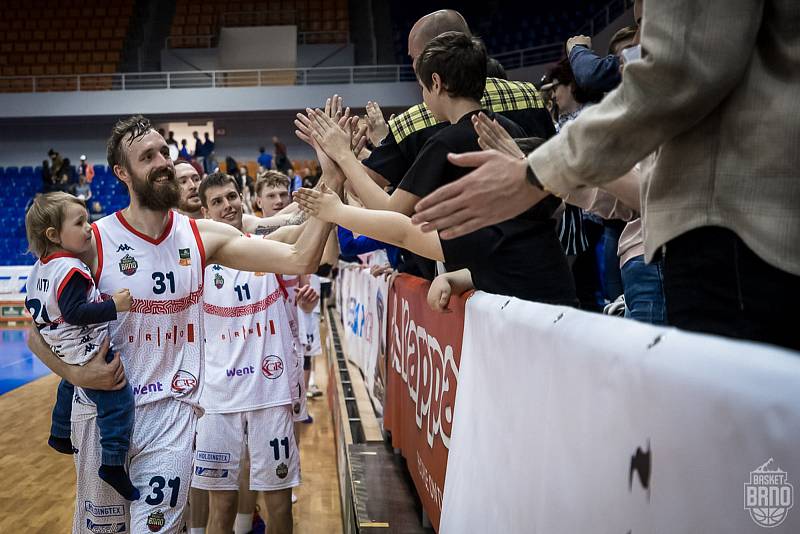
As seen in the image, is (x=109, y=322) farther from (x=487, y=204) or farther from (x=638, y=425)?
(x=638, y=425)

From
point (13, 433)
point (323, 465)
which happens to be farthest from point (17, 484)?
point (323, 465)

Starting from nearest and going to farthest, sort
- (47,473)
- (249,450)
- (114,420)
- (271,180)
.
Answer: (114,420)
(249,450)
(271,180)
(47,473)

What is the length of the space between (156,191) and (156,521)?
1315 millimetres

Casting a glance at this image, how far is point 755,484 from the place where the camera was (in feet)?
2.43

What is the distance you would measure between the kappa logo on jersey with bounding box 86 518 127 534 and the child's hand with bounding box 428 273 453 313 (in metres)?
1.60

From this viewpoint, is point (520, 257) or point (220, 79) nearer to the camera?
point (520, 257)

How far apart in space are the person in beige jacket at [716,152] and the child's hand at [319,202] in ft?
4.74

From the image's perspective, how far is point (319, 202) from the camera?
2.71 metres

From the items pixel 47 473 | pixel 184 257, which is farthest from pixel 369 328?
pixel 184 257

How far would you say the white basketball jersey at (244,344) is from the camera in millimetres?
4090

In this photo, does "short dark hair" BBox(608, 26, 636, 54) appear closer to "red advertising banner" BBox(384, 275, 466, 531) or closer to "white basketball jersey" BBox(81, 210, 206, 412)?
"red advertising banner" BBox(384, 275, 466, 531)

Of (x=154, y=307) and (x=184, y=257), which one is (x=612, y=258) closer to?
(x=184, y=257)

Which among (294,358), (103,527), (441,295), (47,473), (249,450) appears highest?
(441,295)

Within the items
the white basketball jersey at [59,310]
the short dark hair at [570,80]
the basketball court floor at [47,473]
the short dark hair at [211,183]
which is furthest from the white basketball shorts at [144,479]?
the short dark hair at [570,80]
